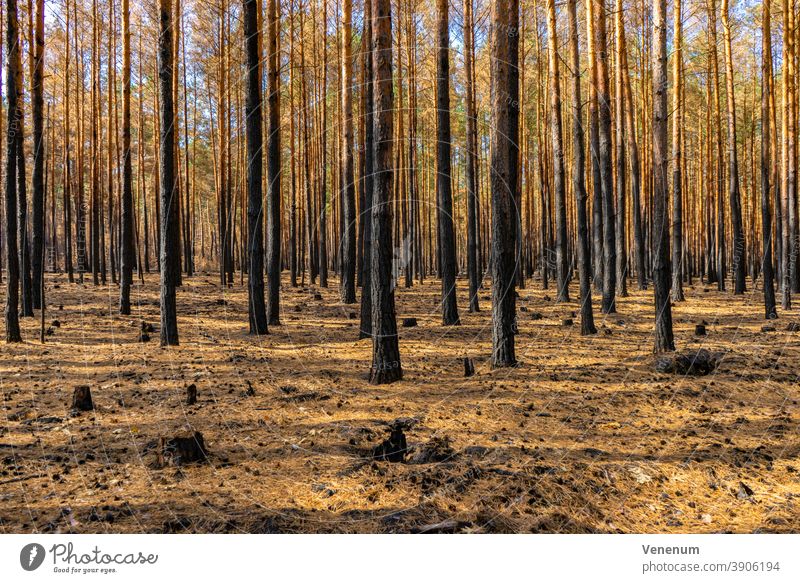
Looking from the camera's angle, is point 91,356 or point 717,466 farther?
point 91,356

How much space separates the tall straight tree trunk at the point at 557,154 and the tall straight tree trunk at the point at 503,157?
492 centimetres

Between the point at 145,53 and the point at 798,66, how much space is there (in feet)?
70.7

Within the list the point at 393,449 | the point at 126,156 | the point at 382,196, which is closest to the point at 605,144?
the point at 382,196

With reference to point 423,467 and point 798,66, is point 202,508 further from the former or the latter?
point 798,66

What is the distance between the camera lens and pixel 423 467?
5039 millimetres

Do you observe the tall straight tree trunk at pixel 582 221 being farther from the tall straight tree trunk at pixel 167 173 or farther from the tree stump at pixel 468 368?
the tall straight tree trunk at pixel 167 173

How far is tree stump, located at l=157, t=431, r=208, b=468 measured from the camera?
5.08 m

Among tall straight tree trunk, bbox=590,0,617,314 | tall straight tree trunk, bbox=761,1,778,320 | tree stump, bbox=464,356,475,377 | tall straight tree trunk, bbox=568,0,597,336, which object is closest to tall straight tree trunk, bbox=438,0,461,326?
tall straight tree trunk, bbox=568,0,597,336

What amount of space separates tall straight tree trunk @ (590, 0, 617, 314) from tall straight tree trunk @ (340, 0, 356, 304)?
587 centimetres

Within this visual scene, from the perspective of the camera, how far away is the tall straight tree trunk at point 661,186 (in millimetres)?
9016

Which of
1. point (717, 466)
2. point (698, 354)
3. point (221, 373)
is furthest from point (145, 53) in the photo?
point (717, 466)

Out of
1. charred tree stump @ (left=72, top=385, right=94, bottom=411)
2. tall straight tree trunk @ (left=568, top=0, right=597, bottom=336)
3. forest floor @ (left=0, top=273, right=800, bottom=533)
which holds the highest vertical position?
tall straight tree trunk @ (left=568, top=0, right=597, bottom=336)
